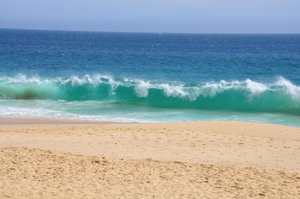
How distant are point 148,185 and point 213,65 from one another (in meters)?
35.4

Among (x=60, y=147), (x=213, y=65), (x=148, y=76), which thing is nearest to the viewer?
(x=60, y=147)

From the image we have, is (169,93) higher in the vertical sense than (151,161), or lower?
lower

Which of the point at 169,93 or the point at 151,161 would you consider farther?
the point at 169,93

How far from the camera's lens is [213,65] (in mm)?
43625

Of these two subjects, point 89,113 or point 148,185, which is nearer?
point 148,185

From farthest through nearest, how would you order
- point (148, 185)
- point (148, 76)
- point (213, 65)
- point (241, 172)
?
1. point (213, 65)
2. point (148, 76)
3. point (241, 172)
4. point (148, 185)

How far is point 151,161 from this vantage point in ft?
35.3

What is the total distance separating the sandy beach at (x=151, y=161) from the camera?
863cm

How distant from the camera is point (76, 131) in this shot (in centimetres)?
1467

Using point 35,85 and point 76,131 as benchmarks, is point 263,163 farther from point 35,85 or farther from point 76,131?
point 35,85

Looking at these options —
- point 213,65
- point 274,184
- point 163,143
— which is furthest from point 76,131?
point 213,65

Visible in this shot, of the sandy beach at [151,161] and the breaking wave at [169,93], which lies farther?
the breaking wave at [169,93]

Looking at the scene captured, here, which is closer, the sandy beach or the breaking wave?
the sandy beach

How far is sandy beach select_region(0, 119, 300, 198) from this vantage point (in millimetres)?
8633
